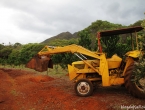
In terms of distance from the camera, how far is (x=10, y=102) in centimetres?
862

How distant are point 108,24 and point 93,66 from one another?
34.7m

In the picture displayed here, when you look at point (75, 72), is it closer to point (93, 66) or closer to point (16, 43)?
point (93, 66)

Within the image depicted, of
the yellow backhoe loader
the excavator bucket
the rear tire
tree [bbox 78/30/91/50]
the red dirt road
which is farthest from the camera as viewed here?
tree [bbox 78/30/91/50]

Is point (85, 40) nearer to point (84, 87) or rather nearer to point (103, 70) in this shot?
point (103, 70)

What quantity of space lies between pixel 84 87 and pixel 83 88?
2.6 inches

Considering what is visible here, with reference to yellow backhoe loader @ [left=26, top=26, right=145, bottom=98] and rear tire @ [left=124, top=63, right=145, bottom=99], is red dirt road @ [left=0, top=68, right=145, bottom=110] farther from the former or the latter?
yellow backhoe loader @ [left=26, top=26, right=145, bottom=98]

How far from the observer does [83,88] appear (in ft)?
30.2

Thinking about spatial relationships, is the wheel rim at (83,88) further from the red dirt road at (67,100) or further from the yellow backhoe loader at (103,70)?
the red dirt road at (67,100)

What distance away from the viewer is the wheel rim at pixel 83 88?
9180 mm

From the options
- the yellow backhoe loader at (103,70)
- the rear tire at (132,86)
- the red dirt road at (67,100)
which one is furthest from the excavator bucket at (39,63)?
the rear tire at (132,86)

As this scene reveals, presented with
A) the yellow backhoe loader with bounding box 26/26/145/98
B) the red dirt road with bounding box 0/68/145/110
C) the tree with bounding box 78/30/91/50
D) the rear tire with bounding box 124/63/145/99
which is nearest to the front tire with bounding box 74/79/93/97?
the yellow backhoe loader with bounding box 26/26/145/98

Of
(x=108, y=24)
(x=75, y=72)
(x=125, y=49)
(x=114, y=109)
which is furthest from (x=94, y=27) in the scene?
(x=114, y=109)

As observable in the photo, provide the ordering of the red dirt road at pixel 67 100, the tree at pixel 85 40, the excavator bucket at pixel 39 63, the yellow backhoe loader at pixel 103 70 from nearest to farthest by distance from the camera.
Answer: the red dirt road at pixel 67 100, the yellow backhoe loader at pixel 103 70, the excavator bucket at pixel 39 63, the tree at pixel 85 40

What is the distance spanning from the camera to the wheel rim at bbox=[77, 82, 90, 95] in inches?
361
